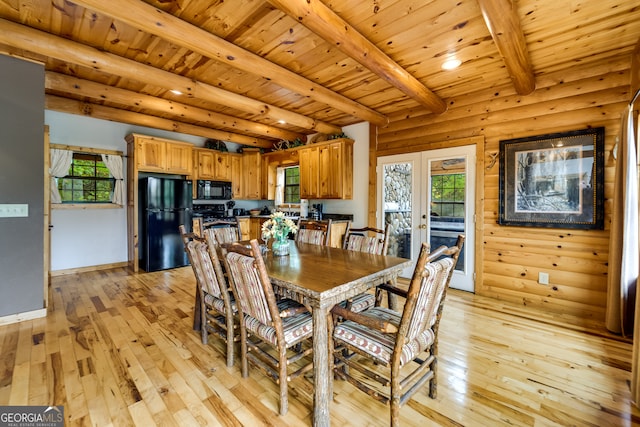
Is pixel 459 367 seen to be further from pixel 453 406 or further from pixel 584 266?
pixel 584 266

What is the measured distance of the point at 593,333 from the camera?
8.68 ft

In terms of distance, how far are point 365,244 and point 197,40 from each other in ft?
8.03

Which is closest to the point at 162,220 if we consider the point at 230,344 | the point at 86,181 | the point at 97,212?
the point at 97,212

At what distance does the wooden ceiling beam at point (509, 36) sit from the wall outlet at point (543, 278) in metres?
2.20

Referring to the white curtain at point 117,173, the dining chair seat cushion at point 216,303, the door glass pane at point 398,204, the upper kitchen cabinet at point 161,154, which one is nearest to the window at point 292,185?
the upper kitchen cabinet at point 161,154

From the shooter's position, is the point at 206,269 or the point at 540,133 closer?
the point at 206,269

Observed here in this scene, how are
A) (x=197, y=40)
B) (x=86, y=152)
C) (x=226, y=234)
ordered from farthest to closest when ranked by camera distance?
(x=86, y=152) < (x=226, y=234) < (x=197, y=40)

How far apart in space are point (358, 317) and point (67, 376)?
7.09 ft

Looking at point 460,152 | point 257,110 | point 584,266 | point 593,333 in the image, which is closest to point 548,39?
point 460,152

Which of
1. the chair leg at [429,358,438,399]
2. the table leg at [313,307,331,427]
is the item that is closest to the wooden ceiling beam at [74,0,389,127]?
the table leg at [313,307,331,427]

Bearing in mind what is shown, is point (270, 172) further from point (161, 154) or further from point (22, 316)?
point (22, 316)

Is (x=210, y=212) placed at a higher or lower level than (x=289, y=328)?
higher

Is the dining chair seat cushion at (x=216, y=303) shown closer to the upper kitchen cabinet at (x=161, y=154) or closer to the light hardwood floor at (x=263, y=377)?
the light hardwood floor at (x=263, y=377)

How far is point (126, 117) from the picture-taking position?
457cm
